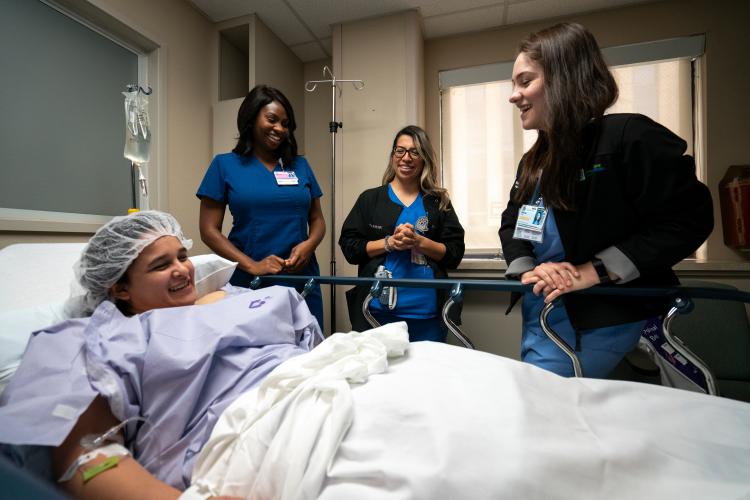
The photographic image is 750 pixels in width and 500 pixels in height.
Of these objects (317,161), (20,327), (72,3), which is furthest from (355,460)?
(317,161)

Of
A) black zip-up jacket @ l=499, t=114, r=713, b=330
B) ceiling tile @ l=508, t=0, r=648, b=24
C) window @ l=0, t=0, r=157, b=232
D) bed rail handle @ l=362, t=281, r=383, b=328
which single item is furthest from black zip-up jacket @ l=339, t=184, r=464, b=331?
ceiling tile @ l=508, t=0, r=648, b=24

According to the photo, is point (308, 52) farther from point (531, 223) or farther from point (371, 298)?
point (531, 223)

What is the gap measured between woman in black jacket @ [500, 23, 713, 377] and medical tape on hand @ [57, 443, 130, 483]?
96cm

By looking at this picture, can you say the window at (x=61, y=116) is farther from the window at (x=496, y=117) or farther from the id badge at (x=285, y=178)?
the window at (x=496, y=117)

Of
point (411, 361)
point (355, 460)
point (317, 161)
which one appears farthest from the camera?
point (317, 161)

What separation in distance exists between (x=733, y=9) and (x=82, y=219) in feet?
13.2

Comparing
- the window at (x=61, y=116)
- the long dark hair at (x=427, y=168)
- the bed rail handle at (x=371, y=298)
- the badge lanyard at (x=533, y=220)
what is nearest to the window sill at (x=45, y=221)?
the window at (x=61, y=116)

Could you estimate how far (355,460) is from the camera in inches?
22.4

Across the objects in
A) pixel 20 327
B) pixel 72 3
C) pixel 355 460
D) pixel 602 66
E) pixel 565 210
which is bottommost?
pixel 355 460

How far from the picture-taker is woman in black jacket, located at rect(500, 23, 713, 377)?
915mm

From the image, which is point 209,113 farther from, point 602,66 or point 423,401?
point 423,401

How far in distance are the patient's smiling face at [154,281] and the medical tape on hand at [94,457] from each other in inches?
17.1

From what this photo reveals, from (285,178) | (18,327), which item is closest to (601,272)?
(285,178)

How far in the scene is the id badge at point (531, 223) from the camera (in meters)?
1.07
